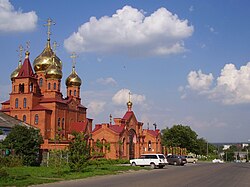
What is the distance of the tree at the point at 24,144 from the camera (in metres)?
35.9

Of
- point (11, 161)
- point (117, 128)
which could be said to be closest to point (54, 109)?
point (117, 128)

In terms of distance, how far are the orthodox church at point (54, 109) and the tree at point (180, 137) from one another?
127 ft

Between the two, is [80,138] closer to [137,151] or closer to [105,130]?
[105,130]

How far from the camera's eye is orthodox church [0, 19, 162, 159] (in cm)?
5397

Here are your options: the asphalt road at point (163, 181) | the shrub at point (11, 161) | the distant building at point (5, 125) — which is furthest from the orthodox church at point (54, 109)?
the asphalt road at point (163, 181)

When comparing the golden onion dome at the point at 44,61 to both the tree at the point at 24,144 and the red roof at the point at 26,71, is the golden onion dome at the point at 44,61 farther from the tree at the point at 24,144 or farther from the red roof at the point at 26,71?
the tree at the point at 24,144

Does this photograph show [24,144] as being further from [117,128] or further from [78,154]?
[117,128]

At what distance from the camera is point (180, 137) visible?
330ft

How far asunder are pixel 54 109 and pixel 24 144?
18790 millimetres

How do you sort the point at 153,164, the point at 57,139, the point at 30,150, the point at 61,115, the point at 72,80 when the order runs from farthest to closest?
the point at 72,80 → the point at 61,115 → the point at 57,139 → the point at 153,164 → the point at 30,150

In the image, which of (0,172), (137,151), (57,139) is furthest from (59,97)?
(0,172)

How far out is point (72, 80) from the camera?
2490 inches

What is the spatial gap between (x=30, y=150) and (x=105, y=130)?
21855mm

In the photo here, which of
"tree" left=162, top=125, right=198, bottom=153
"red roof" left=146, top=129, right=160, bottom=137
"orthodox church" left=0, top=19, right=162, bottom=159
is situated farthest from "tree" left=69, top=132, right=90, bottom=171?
"tree" left=162, top=125, right=198, bottom=153
